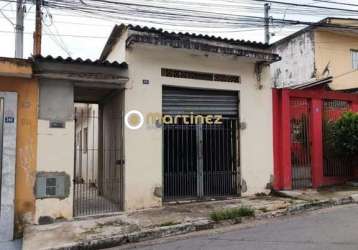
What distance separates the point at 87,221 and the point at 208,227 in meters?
2.54

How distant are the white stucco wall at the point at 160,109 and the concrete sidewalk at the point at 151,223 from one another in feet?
2.04

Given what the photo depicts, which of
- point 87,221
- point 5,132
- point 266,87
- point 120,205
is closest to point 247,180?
point 266,87

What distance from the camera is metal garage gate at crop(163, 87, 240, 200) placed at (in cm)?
1051

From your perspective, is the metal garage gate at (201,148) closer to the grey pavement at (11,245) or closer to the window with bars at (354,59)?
the grey pavement at (11,245)

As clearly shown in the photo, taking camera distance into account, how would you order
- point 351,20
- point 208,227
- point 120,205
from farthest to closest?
point 351,20 → point 120,205 → point 208,227

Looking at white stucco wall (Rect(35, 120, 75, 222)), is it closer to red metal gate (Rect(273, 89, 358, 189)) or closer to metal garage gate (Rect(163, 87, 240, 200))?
metal garage gate (Rect(163, 87, 240, 200))

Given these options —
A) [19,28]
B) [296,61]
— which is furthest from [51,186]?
[296,61]

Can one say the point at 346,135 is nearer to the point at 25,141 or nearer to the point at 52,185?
the point at 52,185

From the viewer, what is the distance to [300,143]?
12.3 m

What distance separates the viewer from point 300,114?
12.4m

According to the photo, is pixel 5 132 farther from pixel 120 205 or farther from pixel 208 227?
pixel 208 227

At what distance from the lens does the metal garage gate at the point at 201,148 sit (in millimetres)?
10508

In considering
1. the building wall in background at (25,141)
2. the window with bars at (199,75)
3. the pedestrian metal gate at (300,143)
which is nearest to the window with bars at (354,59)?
the pedestrian metal gate at (300,143)

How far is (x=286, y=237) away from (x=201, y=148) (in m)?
4.11
